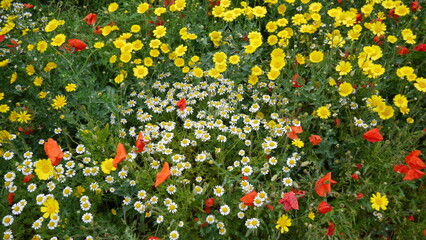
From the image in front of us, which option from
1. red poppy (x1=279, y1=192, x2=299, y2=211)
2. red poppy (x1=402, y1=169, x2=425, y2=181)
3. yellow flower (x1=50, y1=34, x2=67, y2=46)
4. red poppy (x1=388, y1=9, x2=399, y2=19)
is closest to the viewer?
→ red poppy (x1=279, y1=192, x2=299, y2=211)

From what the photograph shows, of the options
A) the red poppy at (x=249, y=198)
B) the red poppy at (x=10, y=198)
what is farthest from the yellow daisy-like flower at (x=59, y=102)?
the red poppy at (x=249, y=198)

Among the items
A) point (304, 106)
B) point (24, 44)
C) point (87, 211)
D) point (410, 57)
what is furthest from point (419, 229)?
point (24, 44)

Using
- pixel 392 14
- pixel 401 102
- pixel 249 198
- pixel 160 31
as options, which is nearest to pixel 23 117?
pixel 160 31

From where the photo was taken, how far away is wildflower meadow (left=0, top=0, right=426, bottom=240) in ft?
7.70

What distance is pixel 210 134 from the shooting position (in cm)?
283

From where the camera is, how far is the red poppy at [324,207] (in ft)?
7.34

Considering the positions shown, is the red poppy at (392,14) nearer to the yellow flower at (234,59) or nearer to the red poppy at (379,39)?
the red poppy at (379,39)

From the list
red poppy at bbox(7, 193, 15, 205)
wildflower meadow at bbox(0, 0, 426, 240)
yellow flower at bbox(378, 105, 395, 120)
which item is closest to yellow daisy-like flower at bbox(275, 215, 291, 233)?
wildflower meadow at bbox(0, 0, 426, 240)

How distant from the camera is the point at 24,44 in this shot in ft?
10.7

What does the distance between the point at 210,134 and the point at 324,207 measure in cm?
102

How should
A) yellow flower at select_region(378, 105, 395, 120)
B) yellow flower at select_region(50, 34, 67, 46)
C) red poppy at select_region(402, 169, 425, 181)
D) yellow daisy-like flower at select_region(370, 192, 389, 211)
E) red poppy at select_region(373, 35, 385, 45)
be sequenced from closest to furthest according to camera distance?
red poppy at select_region(402, 169, 425, 181) < yellow daisy-like flower at select_region(370, 192, 389, 211) < yellow flower at select_region(378, 105, 395, 120) < yellow flower at select_region(50, 34, 67, 46) < red poppy at select_region(373, 35, 385, 45)

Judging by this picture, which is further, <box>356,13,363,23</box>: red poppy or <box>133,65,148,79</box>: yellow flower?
<box>356,13,363,23</box>: red poppy

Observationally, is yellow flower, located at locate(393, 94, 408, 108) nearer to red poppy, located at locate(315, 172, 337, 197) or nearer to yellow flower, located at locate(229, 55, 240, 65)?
red poppy, located at locate(315, 172, 337, 197)

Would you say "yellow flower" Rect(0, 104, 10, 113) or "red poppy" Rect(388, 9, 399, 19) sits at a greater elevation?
"red poppy" Rect(388, 9, 399, 19)
